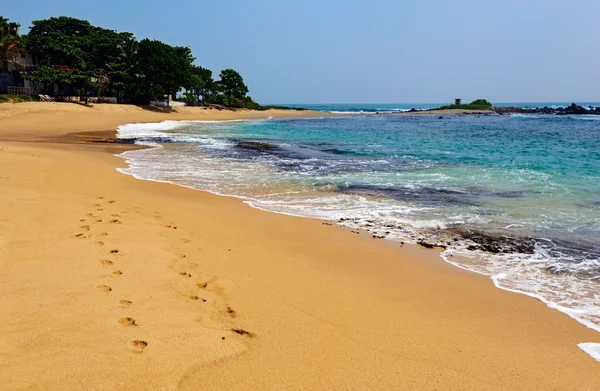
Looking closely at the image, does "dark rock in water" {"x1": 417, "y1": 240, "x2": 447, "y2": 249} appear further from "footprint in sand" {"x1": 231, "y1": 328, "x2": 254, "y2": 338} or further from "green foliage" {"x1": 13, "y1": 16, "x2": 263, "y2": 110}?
"green foliage" {"x1": 13, "y1": 16, "x2": 263, "y2": 110}

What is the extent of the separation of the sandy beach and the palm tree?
42824mm

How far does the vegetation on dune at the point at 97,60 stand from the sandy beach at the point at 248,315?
4328cm

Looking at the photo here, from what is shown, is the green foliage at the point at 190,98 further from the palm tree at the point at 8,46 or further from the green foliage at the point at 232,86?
the palm tree at the point at 8,46

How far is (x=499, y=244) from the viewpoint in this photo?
21.3ft

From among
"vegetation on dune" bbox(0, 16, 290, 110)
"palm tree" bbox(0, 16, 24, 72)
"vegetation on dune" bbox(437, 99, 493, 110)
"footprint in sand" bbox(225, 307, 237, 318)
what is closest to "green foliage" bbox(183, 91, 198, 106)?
"vegetation on dune" bbox(0, 16, 290, 110)

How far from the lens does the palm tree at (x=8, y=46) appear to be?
1544 inches

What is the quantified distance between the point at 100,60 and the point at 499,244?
56.9 meters

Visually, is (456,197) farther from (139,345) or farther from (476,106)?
(476,106)

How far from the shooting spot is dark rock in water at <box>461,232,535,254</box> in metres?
6.23

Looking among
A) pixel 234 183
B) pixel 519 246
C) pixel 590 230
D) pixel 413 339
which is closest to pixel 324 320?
pixel 413 339

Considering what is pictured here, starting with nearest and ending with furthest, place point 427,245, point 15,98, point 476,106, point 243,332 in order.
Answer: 1. point 243,332
2. point 427,245
3. point 15,98
4. point 476,106

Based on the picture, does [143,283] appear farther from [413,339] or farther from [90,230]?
[413,339]

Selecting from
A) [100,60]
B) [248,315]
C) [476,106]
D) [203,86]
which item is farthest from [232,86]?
[248,315]

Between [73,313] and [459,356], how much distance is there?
3154 mm
